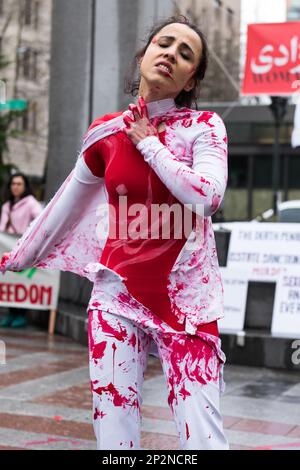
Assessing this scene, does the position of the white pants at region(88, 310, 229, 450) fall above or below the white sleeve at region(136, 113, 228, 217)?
below

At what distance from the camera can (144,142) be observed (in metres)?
2.66

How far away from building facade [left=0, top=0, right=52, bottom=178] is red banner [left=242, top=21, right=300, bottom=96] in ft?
75.6

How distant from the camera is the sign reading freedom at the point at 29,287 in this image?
10.0 meters

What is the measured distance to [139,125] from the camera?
8.96 ft

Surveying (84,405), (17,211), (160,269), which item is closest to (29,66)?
(17,211)

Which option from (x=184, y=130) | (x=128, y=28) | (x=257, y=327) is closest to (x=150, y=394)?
(x=257, y=327)

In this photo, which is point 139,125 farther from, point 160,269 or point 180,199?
point 160,269

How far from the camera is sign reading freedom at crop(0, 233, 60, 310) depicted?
10.0 meters

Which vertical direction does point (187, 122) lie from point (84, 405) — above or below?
above

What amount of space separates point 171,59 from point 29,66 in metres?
38.5

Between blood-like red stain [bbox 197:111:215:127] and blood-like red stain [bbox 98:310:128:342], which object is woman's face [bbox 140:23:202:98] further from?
blood-like red stain [bbox 98:310:128:342]

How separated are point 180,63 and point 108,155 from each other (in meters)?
0.38

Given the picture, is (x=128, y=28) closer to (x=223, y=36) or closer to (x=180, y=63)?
(x=180, y=63)

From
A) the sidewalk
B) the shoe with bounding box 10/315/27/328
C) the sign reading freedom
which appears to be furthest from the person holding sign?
the shoe with bounding box 10/315/27/328
